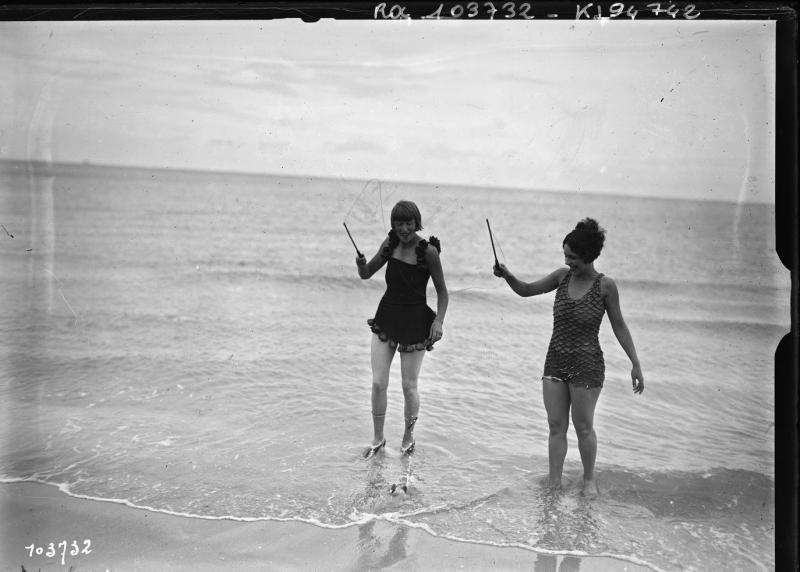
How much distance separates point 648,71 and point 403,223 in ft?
8.26

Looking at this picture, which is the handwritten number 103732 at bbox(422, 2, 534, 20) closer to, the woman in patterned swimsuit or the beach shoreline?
the woman in patterned swimsuit

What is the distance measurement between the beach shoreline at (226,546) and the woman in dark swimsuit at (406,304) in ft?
3.92

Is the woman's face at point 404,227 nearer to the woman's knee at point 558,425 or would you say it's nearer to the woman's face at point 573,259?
the woman's face at point 573,259

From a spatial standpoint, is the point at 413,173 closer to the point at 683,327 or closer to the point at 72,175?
the point at 683,327

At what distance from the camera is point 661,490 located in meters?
5.16

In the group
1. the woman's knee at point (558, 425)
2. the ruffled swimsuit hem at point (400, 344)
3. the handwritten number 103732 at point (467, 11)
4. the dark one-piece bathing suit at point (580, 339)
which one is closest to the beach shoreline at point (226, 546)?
the woman's knee at point (558, 425)

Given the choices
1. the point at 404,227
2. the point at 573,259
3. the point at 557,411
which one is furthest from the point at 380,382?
the point at 573,259

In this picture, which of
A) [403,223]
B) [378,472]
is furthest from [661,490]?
[403,223]

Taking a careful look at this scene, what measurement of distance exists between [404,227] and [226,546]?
2.34 meters

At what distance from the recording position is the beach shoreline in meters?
Answer: 3.99

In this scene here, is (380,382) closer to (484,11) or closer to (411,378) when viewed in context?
(411,378)

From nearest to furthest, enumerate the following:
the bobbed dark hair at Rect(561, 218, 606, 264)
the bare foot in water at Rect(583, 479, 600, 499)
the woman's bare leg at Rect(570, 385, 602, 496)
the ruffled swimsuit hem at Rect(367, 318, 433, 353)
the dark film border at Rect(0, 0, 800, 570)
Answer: the dark film border at Rect(0, 0, 800, 570) < the bobbed dark hair at Rect(561, 218, 606, 264) < the woman's bare leg at Rect(570, 385, 602, 496) < the bare foot in water at Rect(583, 479, 600, 499) < the ruffled swimsuit hem at Rect(367, 318, 433, 353)

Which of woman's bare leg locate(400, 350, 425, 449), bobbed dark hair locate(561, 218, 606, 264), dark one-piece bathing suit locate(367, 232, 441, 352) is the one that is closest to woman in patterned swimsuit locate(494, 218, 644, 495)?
bobbed dark hair locate(561, 218, 606, 264)

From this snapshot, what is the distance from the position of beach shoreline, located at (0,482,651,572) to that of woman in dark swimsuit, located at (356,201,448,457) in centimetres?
119
